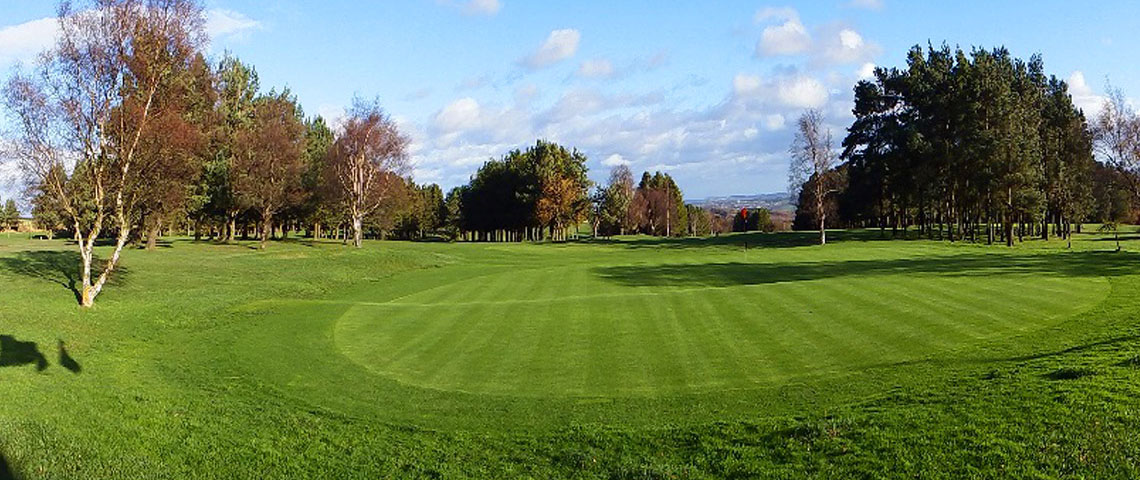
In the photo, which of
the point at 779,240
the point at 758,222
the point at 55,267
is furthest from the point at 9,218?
the point at 758,222

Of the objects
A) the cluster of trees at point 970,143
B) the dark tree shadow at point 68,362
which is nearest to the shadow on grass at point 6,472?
the dark tree shadow at point 68,362

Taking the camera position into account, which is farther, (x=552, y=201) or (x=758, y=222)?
(x=758, y=222)

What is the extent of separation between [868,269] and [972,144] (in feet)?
97.6

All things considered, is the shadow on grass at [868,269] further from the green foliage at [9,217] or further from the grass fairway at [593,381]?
the green foliage at [9,217]

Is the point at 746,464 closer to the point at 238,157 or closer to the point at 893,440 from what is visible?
the point at 893,440

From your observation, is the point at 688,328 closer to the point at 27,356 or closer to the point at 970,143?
the point at 27,356

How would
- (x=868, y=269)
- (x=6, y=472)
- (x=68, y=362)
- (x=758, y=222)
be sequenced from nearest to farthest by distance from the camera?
(x=6, y=472) → (x=68, y=362) → (x=868, y=269) → (x=758, y=222)

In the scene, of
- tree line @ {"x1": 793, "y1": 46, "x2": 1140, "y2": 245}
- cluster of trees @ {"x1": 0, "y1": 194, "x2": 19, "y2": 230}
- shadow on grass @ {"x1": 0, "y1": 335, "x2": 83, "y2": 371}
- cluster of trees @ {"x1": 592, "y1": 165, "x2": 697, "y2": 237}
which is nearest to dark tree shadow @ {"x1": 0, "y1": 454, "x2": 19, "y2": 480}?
shadow on grass @ {"x1": 0, "y1": 335, "x2": 83, "y2": 371}

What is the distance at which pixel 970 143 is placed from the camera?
55.8 metres

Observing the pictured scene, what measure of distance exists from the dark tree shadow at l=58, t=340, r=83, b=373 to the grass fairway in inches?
2.7

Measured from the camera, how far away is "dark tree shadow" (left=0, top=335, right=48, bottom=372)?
50.8 ft

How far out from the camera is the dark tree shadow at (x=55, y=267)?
29189mm

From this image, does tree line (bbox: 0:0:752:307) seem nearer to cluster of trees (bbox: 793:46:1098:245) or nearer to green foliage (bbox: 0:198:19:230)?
green foliage (bbox: 0:198:19:230)

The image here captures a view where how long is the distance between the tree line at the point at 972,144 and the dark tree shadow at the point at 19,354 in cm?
5436
